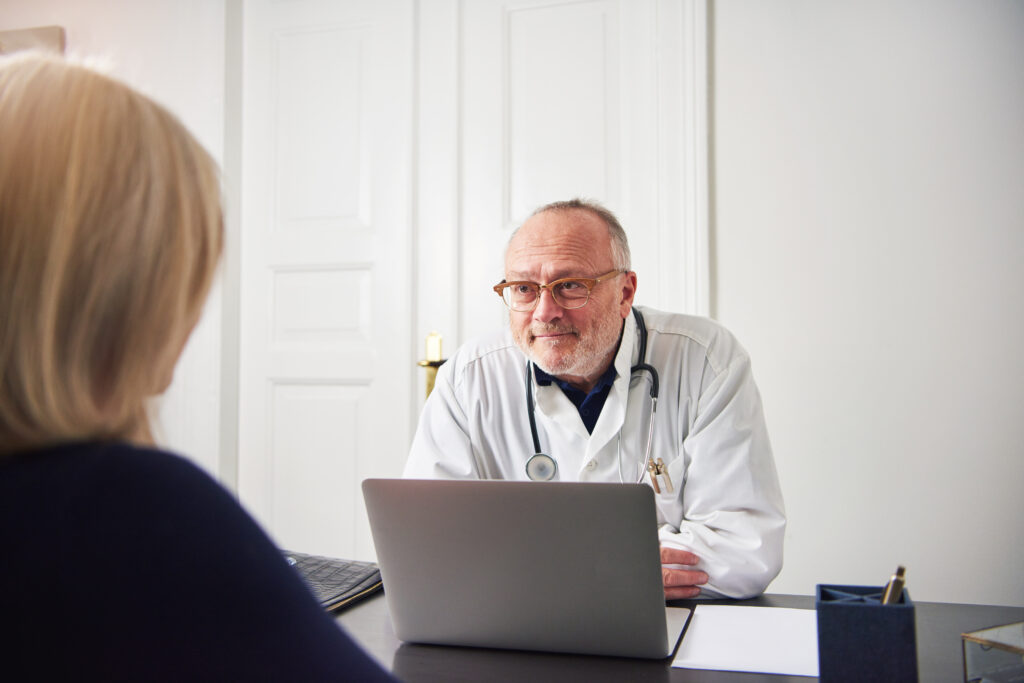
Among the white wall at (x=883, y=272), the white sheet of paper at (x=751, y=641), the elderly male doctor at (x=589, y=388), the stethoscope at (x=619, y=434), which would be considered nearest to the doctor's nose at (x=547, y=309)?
the elderly male doctor at (x=589, y=388)

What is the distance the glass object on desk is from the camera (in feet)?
2.48

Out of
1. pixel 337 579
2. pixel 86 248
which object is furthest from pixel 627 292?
pixel 86 248

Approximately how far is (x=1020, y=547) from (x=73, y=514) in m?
2.49

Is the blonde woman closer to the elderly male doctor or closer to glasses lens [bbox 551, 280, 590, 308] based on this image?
the elderly male doctor

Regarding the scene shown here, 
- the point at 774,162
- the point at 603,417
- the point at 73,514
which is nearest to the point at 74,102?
the point at 73,514

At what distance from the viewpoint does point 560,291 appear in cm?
176

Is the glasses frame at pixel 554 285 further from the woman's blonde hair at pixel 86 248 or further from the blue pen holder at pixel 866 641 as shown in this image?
the woman's blonde hair at pixel 86 248

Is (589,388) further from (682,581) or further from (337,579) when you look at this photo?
(337,579)

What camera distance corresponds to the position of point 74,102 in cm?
50

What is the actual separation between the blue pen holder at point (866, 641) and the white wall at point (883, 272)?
1707 mm

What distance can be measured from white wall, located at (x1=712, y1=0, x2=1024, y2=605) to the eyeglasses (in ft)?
2.81

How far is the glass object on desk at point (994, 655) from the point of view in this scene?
76 cm

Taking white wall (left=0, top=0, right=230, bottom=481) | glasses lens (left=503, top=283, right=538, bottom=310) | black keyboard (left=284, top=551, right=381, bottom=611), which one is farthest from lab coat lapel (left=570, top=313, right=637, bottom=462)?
white wall (left=0, top=0, right=230, bottom=481)

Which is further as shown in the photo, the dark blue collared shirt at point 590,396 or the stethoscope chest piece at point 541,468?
the dark blue collared shirt at point 590,396
